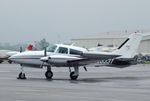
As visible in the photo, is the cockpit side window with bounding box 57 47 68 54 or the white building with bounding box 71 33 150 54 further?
the white building with bounding box 71 33 150 54

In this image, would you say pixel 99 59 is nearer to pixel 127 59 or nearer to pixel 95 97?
pixel 127 59

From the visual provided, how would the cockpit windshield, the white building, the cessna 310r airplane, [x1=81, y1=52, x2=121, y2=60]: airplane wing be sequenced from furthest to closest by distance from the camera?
the white building
the cockpit windshield
[x1=81, y1=52, x2=121, y2=60]: airplane wing
the cessna 310r airplane

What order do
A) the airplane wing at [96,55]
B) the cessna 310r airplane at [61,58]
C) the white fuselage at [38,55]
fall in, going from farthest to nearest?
1. the white fuselage at [38,55]
2. the airplane wing at [96,55]
3. the cessna 310r airplane at [61,58]

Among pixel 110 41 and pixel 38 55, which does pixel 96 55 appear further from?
pixel 110 41

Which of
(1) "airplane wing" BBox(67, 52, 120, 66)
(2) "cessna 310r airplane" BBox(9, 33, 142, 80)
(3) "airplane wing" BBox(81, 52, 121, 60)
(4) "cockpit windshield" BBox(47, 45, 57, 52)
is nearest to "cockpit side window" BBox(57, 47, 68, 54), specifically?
(2) "cessna 310r airplane" BBox(9, 33, 142, 80)

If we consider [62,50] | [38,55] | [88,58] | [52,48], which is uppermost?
[52,48]

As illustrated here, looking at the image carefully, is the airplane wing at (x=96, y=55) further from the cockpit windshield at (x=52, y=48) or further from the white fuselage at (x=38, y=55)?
the cockpit windshield at (x=52, y=48)

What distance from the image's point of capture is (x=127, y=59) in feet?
113

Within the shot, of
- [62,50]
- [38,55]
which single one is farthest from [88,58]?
[38,55]

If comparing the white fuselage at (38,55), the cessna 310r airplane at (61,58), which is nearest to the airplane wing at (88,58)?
the cessna 310r airplane at (61,58)

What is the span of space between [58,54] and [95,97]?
1350 centimetres

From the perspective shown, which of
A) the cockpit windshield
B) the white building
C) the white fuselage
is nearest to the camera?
the white fuselage

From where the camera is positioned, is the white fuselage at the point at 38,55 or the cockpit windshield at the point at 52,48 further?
the cockpit windshield at the point at 52,48

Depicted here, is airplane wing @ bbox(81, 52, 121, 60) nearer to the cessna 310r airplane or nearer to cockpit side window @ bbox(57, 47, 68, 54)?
the cessna 310r airplane
